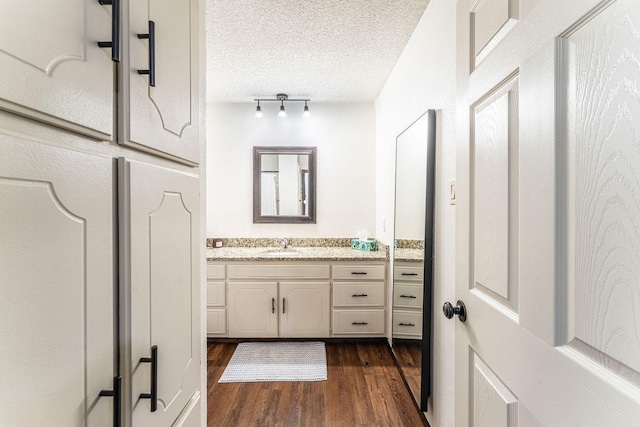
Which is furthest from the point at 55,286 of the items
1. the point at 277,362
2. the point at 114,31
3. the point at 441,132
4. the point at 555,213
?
the point at 277,362

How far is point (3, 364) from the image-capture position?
0.40 m

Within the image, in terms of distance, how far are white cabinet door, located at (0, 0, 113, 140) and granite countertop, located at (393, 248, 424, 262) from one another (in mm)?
1735

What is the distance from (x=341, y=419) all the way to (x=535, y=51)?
2059mm

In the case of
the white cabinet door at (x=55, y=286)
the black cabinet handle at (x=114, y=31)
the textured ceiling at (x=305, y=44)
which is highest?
the textured ceiling at (x=305, y=44)

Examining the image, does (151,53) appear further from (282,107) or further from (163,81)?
(282,107)

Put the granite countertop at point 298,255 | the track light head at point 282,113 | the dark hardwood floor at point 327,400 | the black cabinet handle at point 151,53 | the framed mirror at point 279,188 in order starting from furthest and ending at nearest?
the framed mirror at point 279,188 < the track light head at point 282,113 < the granite countertop at point 298,255 < the dark hardwood floor at point 327,400 < the black cabinet handle at point 151,53

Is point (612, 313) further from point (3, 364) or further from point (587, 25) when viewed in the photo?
point (3, 364)

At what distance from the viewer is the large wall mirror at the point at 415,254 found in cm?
181

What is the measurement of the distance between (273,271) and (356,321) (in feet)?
2.99

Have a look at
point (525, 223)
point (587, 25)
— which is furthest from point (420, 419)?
point (587, 25)

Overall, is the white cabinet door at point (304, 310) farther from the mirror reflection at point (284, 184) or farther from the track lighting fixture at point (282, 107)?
the track lighting fixture at point (282, 107)

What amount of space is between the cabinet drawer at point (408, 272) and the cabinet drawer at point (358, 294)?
1.55 ft

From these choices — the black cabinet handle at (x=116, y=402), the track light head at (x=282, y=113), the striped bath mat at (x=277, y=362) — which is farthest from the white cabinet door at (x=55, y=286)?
the track light head at (x=282, y=113)

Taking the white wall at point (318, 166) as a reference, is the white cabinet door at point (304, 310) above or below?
below
